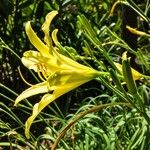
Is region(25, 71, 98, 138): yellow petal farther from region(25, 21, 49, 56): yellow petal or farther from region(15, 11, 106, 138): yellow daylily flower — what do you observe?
region(25, 21, 49, 56): yellow petal

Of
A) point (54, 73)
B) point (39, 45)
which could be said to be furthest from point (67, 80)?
point (39, 45)

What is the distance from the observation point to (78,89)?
3398 mm

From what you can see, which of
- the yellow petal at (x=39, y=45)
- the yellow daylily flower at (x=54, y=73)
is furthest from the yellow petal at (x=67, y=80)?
the yellow petal at (x=39, y=45)

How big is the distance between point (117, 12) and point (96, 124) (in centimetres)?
177

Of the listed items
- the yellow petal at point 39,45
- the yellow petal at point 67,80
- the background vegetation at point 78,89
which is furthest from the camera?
the background vegetation at point 78,89

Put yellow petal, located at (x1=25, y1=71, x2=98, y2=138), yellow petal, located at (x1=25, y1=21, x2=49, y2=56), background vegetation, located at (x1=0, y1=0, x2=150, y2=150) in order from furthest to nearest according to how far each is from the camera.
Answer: background vegetation, located at (x1=0, y1=0, x2=150, y2=150) < yellow petal, located at (x1=25, y1=21, x2=49, y2=56) < yellow petal, located at (x1=25, y1=71, x2=98, y2=138)

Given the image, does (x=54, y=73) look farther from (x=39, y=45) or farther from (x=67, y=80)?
(x=39, y=45)

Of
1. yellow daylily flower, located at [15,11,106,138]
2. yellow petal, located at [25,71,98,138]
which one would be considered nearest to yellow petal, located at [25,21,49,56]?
yellow daylily flower, located at [15,11,106,138]

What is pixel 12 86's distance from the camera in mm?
3369

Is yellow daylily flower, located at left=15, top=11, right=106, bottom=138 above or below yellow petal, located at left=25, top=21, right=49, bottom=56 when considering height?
below

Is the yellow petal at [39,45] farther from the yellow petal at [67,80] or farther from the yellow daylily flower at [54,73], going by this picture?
the yellow petal at [67,80]

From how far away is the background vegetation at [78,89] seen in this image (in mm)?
2039

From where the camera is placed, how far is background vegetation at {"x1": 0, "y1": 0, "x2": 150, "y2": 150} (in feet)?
6.69

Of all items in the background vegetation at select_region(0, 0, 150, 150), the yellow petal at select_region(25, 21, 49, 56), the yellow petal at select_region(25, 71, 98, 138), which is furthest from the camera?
the background vegetation at select_region(0, 0, 150, 150)
